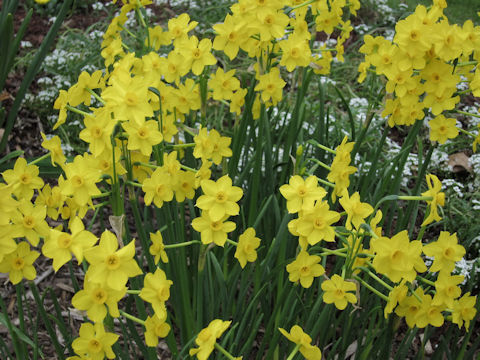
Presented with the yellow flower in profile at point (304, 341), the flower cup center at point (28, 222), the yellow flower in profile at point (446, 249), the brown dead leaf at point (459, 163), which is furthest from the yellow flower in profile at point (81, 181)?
the brown dead leaf at point (459, 163)

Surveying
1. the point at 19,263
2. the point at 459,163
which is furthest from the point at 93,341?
the point at 459,163

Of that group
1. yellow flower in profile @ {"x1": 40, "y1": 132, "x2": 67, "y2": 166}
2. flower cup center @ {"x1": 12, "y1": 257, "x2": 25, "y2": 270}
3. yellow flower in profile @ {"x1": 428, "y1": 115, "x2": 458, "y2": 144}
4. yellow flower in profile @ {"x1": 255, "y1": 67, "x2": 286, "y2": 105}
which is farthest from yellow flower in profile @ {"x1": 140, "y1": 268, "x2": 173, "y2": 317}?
yellow flower in profile @ {"x1": 428, "y1": 115, "x2": 458, "y2": 144}

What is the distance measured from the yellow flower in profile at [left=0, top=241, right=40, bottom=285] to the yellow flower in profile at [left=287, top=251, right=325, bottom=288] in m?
0.65

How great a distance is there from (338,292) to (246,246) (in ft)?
0.91

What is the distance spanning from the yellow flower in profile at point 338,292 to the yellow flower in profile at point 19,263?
0.73m

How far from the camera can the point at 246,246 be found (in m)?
1.55

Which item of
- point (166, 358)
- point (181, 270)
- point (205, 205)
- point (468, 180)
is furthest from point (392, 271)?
point (468, 180)

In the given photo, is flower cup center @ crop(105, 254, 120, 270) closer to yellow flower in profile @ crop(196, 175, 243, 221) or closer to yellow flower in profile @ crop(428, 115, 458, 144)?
yellow flower in profile @ crop(196, 175, 243, 221)

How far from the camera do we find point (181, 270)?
187 cm

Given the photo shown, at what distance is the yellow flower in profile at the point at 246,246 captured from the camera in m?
1.54

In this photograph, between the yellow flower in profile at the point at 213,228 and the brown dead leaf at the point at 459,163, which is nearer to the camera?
the yellow flower in profile at the point at 213,228

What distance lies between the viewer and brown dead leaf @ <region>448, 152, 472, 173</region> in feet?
11.3

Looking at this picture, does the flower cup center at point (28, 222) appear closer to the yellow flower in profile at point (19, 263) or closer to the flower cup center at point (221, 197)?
the yellow flower in profile at point (19, 263)

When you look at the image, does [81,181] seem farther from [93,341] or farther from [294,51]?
[294,51]
